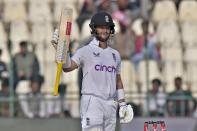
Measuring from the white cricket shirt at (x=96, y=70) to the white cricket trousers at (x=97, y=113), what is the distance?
7 cm

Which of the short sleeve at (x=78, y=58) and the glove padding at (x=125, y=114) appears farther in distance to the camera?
the glove padding at (x=125, y=114)

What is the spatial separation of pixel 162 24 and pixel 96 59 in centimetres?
719

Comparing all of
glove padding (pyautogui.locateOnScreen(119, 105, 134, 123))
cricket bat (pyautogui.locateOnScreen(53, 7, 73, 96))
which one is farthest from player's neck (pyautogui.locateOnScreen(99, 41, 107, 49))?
glove padding (pyautogui.locateOnScreen(119, 105, 134, 123))

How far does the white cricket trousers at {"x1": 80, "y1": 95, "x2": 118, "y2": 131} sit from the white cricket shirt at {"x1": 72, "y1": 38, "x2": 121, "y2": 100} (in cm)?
7

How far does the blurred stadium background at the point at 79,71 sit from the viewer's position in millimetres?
13547

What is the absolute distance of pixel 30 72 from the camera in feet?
45.9

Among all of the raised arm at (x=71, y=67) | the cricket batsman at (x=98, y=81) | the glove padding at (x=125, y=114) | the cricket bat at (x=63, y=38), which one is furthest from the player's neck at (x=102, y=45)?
the glove padding at (x=125, y=114)

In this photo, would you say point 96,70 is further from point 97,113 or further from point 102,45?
point 97,113

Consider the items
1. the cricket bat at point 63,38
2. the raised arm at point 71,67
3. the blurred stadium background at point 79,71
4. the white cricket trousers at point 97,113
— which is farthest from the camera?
the blurred stadium background at point 79,71

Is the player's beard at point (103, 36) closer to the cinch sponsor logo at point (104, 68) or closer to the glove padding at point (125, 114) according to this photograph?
the cinch sponsor logo at point (104, 68)

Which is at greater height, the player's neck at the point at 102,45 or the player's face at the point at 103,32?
the player's face at the point at 103,32

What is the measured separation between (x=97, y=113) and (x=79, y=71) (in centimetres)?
434

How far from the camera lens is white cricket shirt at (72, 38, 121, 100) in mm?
8734

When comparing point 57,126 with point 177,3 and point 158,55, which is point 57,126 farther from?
point 177,3
